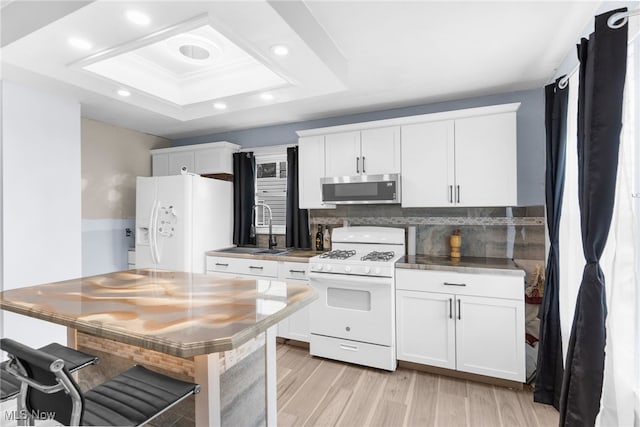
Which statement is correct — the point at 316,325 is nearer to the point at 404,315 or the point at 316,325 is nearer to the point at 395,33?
the point at 404,315

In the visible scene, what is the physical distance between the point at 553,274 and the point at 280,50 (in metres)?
2.38

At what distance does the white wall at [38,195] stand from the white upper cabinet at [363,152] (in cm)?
249

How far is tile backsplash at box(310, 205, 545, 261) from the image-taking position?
2.96 metres

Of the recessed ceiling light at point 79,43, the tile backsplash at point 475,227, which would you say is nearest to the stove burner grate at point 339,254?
the tile backsplash at point 475,227

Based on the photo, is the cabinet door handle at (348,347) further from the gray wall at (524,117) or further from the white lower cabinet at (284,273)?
the gray wall at (524,117)

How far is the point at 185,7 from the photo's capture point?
1325 millimetres

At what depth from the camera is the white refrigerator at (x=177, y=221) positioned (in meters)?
3.59

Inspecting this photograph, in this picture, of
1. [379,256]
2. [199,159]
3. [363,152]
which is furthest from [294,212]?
[199,159]

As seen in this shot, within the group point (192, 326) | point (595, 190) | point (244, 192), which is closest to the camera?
point (192, 326)

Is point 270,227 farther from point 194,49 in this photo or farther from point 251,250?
point 194,49

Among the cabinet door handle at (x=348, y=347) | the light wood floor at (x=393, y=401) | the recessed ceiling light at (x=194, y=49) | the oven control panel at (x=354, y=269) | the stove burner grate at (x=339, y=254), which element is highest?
the recessed ceiling light at (x=194, y=49)

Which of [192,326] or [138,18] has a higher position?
[138,18]

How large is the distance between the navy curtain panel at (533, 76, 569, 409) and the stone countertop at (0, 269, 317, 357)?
1871 mm

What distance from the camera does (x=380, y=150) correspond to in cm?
321
